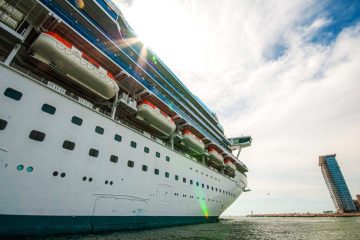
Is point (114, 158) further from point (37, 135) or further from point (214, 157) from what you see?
point (214, 157)

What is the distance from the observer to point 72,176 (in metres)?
8.34

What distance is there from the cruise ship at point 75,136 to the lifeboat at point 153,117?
0.08 meters

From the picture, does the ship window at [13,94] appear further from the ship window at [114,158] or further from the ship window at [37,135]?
the ship window at [114,158]

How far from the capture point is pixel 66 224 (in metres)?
7.89

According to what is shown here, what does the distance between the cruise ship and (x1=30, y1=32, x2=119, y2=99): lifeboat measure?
5cm

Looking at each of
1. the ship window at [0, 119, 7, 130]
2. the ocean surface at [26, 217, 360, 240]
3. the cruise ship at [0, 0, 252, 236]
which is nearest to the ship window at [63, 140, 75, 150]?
the cruise ship at [0, 0, 252, 236]

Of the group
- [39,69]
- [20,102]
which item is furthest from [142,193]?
[39,69]

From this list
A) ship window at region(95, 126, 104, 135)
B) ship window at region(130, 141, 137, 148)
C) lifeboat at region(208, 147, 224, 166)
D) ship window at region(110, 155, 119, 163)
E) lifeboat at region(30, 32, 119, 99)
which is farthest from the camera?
lifeboat at region(208, 147, 224, 166)

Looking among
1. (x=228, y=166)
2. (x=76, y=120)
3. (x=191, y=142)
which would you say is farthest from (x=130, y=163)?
(x=228, y=166)

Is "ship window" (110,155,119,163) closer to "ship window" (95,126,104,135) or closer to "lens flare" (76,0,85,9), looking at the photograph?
"ship window" (95,126,104,135)

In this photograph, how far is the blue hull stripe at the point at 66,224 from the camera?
21.4ft

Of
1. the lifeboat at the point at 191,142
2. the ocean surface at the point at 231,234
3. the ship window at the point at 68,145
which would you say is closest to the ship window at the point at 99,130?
the ship window at the point at 68,145

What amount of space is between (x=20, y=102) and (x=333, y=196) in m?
129

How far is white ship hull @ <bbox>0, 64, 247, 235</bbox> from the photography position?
6852mm
